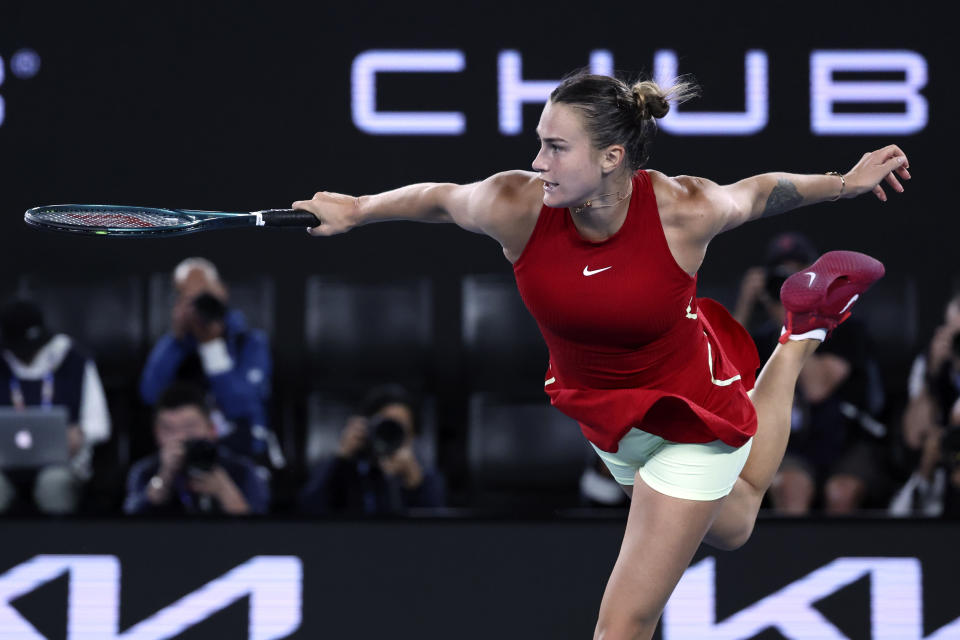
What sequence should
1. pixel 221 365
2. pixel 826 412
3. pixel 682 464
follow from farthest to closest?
pixel 221 365 → pixel 826 412 → pixel 682 464

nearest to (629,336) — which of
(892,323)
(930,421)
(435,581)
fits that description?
(435,581)

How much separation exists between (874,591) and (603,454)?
144 cm

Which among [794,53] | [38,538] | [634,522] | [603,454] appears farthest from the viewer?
[794,53]

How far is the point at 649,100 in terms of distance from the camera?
344cm

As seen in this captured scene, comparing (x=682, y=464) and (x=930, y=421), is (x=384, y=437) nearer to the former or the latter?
(x=682, y=464)

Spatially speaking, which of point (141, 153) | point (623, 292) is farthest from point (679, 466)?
point (141, 153)

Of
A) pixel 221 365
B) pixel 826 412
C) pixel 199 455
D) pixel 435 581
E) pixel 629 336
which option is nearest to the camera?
pixel 629 336

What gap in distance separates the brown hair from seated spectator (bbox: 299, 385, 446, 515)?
2377 mm

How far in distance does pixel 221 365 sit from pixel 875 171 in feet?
10.9

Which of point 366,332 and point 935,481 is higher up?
point 366,332

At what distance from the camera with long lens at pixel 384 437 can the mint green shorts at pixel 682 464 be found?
190cm

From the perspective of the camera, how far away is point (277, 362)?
724 cm

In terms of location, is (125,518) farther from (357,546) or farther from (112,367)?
(112,367)

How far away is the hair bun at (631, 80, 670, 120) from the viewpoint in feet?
11.3
